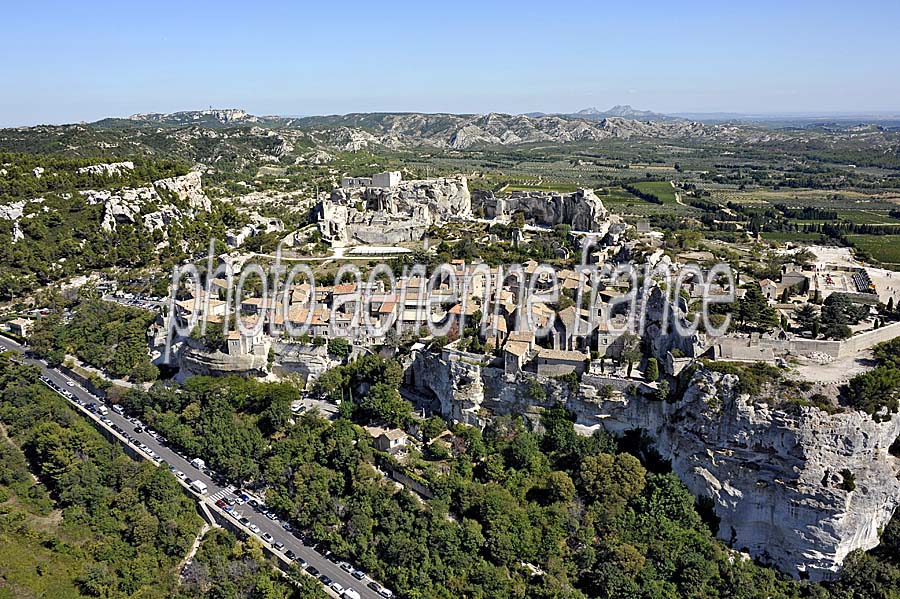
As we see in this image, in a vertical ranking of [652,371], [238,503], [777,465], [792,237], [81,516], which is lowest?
[81,516]

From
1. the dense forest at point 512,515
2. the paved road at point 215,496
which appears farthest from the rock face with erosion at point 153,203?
the dense forest at point 512,515

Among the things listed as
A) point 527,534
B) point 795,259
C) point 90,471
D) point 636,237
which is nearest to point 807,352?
point 527,534

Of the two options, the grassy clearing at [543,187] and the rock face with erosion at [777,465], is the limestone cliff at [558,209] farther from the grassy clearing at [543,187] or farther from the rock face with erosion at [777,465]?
the rock face with erosion at [777,465]

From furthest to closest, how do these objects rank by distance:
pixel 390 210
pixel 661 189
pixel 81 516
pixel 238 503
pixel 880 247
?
pixel 661 189 < pixel 390 210 < pixel 880 247 < pixel 238 503 < pixel 81 516

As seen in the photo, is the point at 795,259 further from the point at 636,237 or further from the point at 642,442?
the point at 642,442

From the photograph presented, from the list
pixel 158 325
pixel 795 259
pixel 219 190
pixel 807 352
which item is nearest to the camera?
pixel 807 352

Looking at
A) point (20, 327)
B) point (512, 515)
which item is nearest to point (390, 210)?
point (20, 327)

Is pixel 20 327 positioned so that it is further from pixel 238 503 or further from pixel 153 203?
pixel 238 503

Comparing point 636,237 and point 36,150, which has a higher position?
point 36,150
